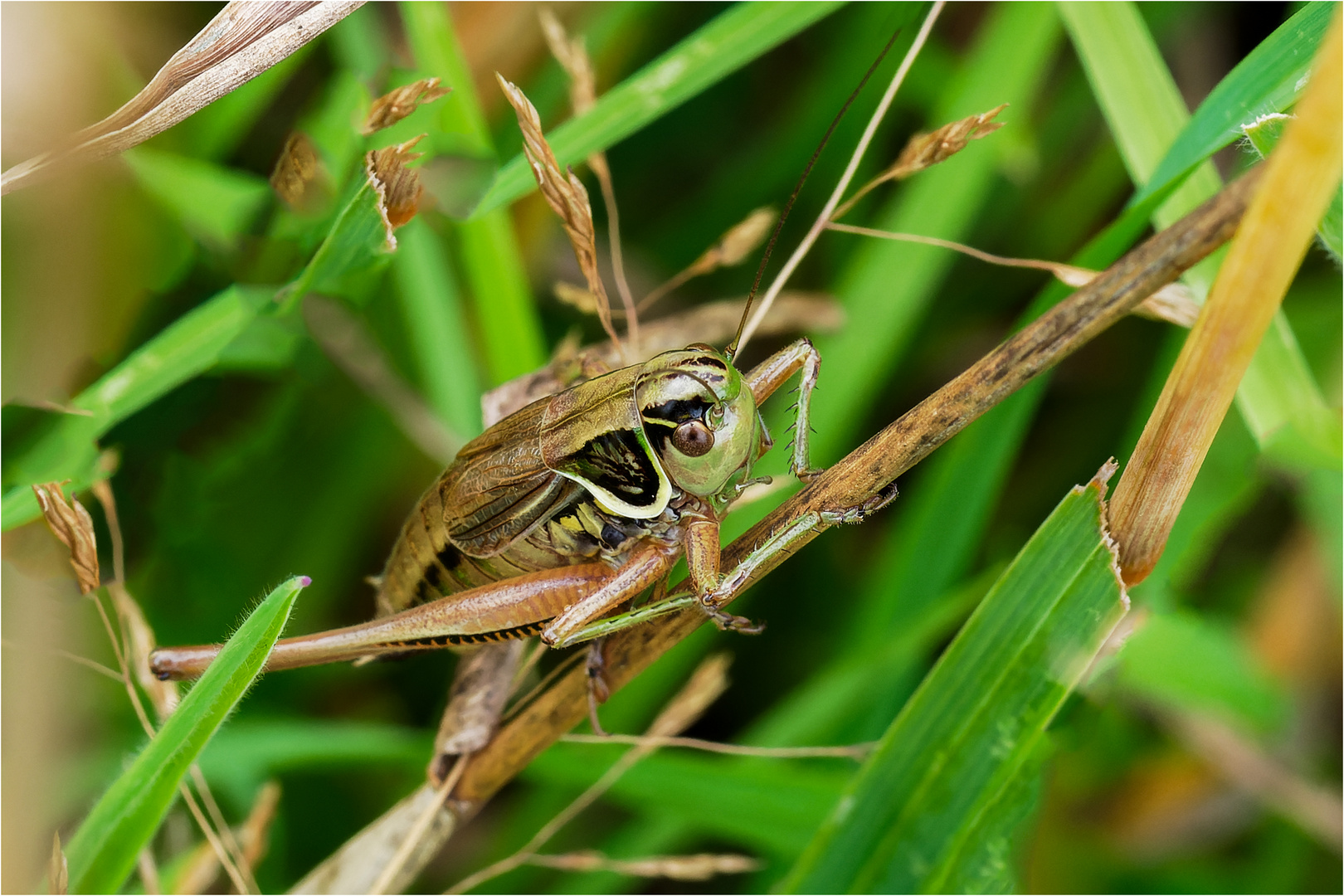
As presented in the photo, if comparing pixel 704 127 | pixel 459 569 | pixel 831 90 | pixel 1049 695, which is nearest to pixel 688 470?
pixel 459 569

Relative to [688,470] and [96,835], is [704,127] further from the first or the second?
[96,835]

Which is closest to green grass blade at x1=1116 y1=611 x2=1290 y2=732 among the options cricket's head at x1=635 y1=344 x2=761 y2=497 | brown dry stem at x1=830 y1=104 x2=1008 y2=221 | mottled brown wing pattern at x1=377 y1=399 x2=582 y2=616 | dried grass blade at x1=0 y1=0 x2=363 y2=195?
cricket's head at x1=635 y1=344 x2=761 y2=497

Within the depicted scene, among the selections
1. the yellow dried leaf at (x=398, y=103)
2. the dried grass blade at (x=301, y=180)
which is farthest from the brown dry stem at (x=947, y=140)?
the dried grass blade at (x=301, y=180)

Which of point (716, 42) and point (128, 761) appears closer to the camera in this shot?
point (128, 761)

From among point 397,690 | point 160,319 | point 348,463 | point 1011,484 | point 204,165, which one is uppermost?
point 204,165

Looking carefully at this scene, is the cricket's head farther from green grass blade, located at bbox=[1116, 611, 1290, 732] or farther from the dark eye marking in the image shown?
green grass blade, located at bbox=[1116, 611, 1290, 732]

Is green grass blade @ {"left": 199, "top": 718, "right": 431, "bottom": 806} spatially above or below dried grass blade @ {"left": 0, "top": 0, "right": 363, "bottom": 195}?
below

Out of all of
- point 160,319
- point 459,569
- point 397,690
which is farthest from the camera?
point 397,690

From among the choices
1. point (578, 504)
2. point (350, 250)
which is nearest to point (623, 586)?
point (578, 504)
